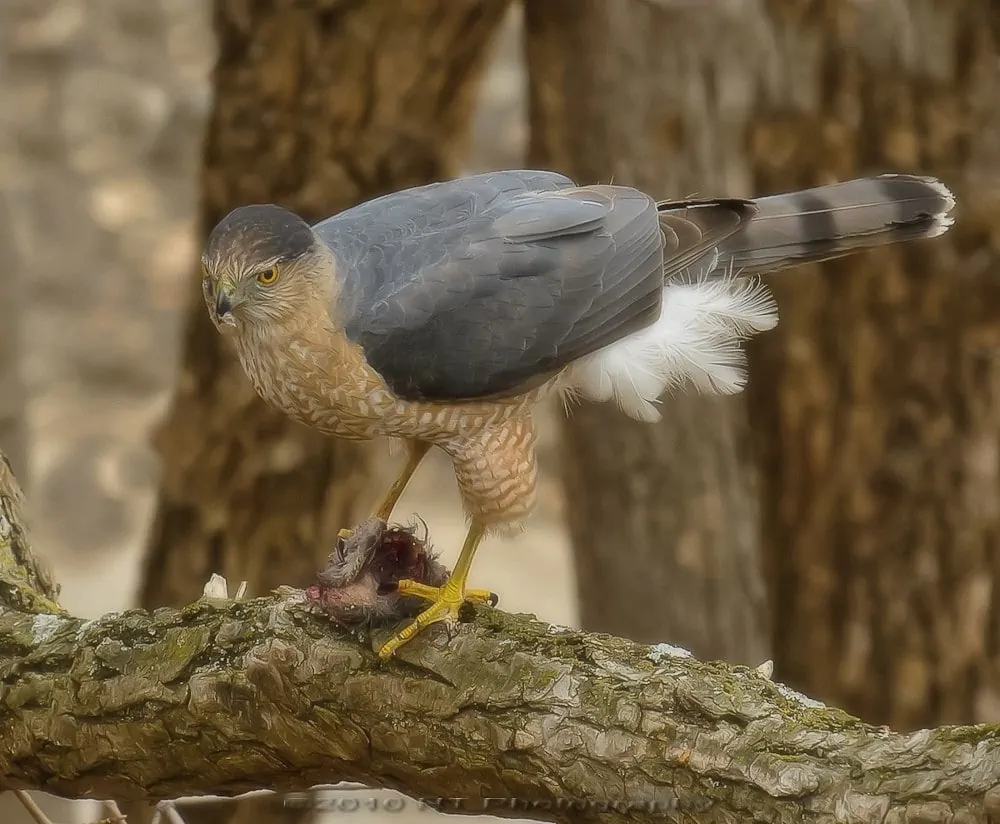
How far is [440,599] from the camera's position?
2.64 meters

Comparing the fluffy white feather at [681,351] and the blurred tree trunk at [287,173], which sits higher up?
the blurred tree trunk at [287,173]

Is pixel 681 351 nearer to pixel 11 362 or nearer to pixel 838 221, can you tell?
pixel 838 221

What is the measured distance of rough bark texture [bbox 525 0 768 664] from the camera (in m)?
4.35

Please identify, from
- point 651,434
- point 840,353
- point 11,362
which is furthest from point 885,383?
point 11,362

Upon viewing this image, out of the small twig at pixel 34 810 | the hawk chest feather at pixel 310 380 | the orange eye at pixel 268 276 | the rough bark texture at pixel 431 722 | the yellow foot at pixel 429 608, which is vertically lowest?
the small twig at pixel 34 810

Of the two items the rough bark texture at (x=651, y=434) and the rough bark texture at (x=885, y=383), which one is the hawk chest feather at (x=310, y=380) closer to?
the rough bark texture at (x=651, y=434)

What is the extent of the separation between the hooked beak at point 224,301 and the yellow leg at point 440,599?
2.11ft

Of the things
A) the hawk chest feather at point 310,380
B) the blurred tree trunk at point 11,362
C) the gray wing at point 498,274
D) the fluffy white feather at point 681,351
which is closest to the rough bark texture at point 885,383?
the fluffy white feather at point 681,351

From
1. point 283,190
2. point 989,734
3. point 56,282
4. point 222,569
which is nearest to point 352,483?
point 222,569

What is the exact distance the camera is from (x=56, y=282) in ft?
36.3

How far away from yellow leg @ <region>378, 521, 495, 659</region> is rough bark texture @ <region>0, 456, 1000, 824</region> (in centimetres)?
4

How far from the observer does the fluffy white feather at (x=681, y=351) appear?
3.14 metres

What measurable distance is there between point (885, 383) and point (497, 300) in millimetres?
2308

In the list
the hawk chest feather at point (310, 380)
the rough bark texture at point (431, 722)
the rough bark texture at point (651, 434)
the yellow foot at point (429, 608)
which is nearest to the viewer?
the rough bark texture at point (431, 722)
